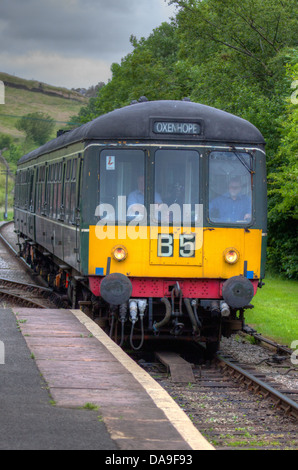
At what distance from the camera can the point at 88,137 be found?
1148 cm

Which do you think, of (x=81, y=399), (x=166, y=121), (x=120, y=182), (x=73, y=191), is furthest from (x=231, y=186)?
(x=81, y=399)

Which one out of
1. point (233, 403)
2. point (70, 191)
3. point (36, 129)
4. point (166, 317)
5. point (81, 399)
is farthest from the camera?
point (36, 129)

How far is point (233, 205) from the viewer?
37.6 ft

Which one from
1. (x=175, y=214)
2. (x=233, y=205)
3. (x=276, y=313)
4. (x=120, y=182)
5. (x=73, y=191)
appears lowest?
(x=276, y=313)

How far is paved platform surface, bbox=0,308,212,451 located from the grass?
469 cm

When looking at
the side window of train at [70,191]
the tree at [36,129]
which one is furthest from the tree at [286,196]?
the tree at [36,129]

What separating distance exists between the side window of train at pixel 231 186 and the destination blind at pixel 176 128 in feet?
1.33

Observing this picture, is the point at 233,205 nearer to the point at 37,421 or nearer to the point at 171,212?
the point at 171,212

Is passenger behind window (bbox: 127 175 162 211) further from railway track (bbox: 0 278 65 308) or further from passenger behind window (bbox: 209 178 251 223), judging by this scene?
railway track (bbox: 0 278 65 308)

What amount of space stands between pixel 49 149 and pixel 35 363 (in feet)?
31.9

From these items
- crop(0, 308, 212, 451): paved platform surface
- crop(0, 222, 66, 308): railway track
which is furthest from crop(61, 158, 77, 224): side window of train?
crop(0, 222, 66, 308): railway track

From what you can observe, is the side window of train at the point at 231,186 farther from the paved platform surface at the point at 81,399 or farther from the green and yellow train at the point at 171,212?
the paved platform surface at the point at 81,399

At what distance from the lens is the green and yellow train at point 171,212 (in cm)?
1120

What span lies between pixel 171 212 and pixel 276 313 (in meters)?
6.09
